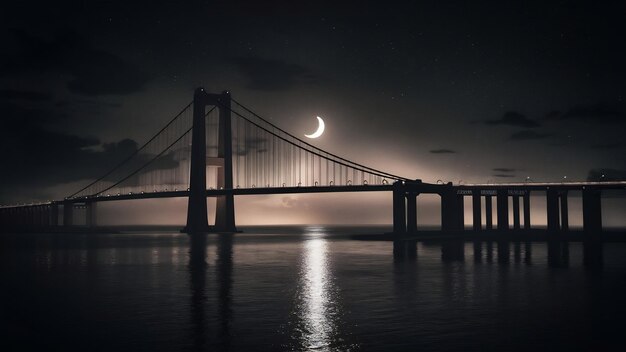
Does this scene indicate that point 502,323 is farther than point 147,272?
No

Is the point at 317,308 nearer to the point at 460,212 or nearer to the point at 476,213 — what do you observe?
the point at 460,212

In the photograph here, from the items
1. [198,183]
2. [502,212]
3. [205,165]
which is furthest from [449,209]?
[198,183]

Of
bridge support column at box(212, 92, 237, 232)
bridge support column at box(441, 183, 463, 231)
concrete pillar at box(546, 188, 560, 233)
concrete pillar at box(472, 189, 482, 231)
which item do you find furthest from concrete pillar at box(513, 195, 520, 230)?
bridge support column at box(212, 92, 237, 232)

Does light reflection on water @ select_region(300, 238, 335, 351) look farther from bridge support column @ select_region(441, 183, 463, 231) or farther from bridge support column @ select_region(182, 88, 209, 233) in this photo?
bridge support column @ select_region(441, 183, 463, 231)

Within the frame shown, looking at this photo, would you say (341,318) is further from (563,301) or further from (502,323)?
(563,301)

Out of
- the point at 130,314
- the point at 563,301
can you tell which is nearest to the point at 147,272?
the point at 130,314

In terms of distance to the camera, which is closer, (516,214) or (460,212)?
(460,212)

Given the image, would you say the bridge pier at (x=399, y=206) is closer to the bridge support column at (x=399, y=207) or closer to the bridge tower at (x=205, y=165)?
the bridge support column at (x=399, y=207)

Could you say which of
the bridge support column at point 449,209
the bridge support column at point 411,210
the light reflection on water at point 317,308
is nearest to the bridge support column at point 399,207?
the bridge support column at point 411,210
